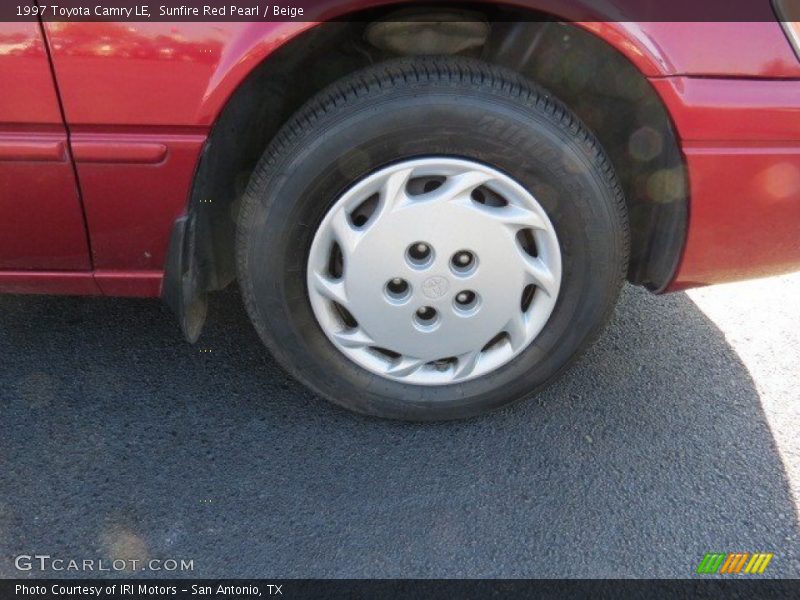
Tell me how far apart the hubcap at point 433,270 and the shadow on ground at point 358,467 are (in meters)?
0.27

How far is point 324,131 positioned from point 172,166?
1.22 ft

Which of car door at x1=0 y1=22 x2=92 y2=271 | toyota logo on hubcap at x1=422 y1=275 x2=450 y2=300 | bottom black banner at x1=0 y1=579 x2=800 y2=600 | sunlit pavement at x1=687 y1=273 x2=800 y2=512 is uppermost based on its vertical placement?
car door at x1=0 y1=22 x2=92 y2=271

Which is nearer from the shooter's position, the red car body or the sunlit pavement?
the red car body

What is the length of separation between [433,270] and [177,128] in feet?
2.26

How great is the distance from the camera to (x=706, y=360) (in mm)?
2289

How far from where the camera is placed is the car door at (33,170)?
1538 millimetres

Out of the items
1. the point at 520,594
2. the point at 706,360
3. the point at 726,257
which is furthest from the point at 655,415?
the point at 520,594

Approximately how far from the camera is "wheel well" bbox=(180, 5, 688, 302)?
1.69 metres

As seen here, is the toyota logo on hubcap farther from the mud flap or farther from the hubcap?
the mud flap

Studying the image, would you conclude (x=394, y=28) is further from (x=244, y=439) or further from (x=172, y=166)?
(x=244, y=439)

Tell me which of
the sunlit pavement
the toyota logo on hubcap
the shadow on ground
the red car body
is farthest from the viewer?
the sunlit pavement
